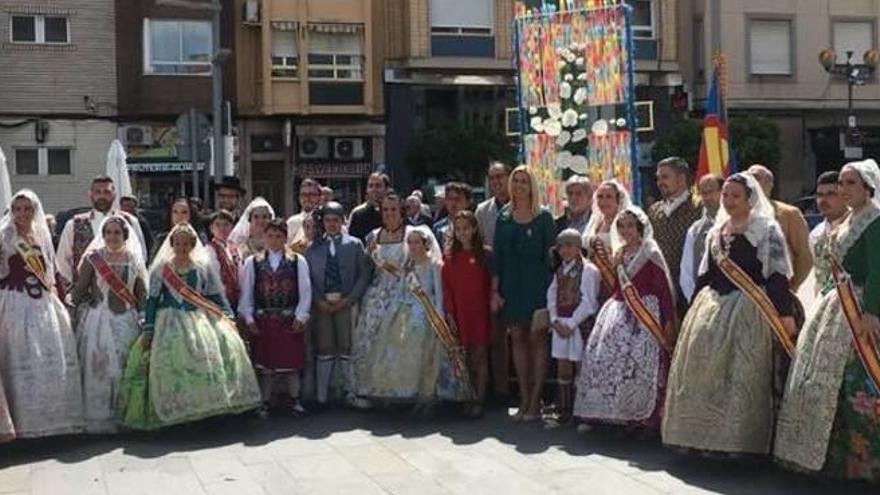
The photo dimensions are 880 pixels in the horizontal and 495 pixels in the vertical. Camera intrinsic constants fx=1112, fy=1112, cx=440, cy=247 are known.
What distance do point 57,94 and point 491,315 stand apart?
2158 cm

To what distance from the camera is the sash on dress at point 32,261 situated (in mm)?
7633

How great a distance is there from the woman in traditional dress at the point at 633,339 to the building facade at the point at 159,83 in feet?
70.0

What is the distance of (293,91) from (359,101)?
1796 mm

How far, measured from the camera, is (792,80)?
32.7 meters

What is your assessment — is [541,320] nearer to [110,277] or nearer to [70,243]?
[110,277]

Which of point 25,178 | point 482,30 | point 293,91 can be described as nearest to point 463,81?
point 482,30

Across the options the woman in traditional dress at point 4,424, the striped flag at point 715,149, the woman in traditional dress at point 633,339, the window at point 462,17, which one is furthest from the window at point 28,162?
the woman in traditional dress at point 633,339

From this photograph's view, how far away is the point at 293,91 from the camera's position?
95.9 feet

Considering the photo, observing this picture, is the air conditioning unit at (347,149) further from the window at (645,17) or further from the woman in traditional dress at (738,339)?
the woman in traditional dress at (738,339)

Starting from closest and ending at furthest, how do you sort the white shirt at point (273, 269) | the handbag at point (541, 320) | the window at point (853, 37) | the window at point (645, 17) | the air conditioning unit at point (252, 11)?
1. the handbag at point (541, 320)
2. the white shirt at point (273, 269)
3. the air conditioning unit at point (252, 11)
4. the window at point (645, 17)
5. the window at point (853, 37)

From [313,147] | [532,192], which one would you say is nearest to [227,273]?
[532,192]

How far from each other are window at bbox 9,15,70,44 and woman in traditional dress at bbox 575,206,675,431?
75.6 feet

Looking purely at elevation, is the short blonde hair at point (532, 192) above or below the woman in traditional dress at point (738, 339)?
above

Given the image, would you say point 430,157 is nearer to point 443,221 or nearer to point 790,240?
point 443,221
